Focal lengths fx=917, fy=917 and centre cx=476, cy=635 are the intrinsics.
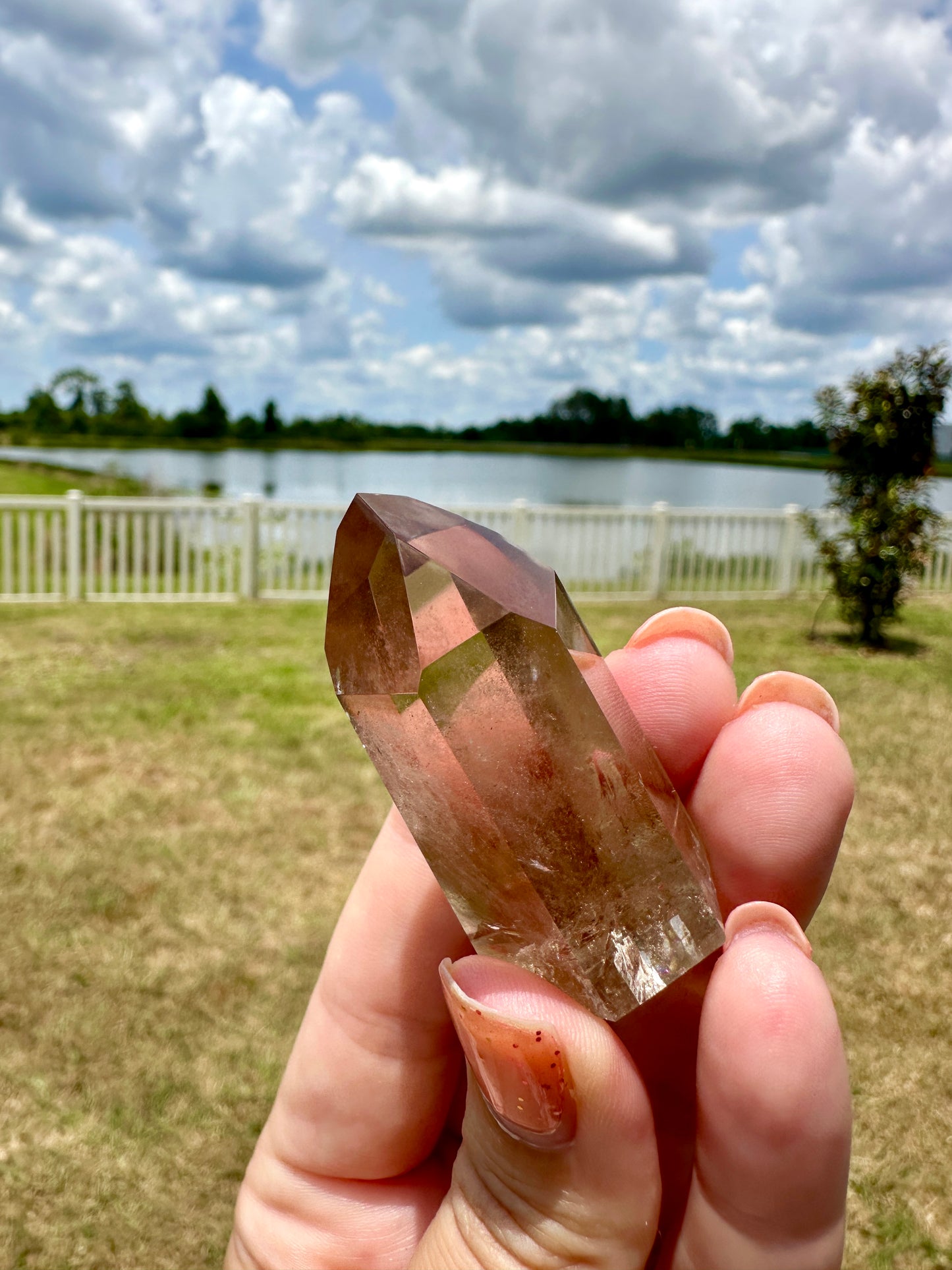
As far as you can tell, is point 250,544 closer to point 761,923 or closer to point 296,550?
point 296,550

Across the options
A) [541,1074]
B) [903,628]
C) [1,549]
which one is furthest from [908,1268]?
[1,549]

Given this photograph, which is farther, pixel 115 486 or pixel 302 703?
pixel 115 486

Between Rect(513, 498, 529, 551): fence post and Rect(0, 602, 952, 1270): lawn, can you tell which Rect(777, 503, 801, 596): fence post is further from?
Rect(0, 602, 952, 1270): lawn

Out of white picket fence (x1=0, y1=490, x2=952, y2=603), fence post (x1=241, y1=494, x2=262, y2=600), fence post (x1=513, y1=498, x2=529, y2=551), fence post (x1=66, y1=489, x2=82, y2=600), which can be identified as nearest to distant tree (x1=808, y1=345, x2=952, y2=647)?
white picket fence (x1=0, y1=490, x2=952, y2=603)

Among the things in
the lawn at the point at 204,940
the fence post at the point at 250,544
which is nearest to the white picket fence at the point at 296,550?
the fence post at the point at 250,544

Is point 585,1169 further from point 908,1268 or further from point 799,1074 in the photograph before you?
point 908,1268

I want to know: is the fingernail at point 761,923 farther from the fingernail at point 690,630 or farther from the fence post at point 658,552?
the fence post at point 658,552
